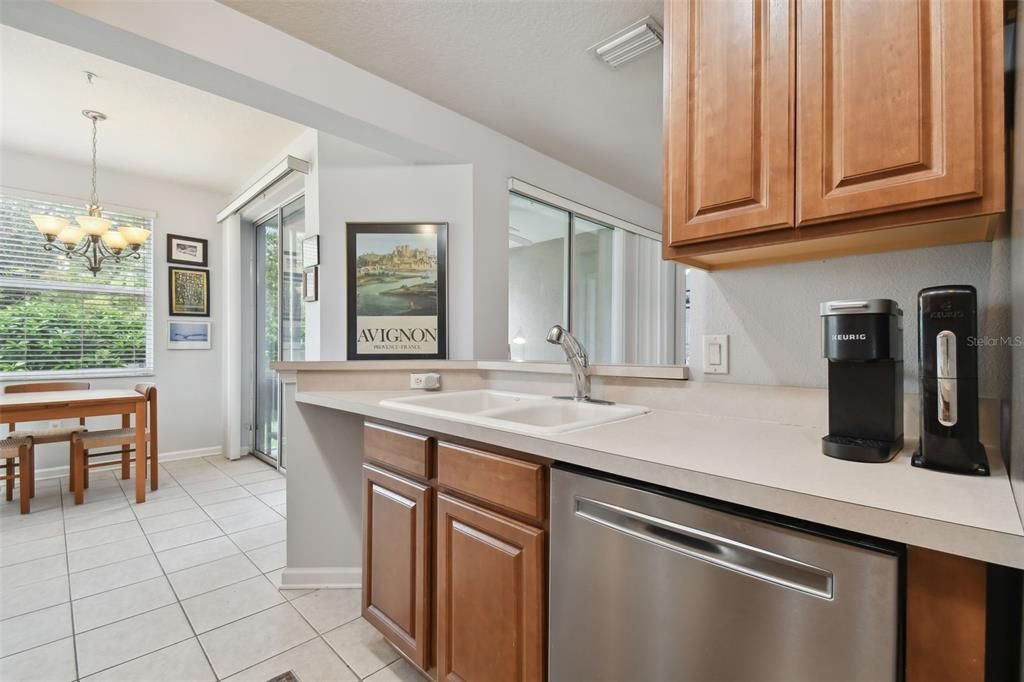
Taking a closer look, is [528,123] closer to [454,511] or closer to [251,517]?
[454,511]

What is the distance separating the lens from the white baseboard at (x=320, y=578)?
2176mm

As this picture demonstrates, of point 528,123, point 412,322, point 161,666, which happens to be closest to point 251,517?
point 161,666

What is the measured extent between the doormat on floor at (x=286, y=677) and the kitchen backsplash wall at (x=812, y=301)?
174 cm

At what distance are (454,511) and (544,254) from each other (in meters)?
2.53

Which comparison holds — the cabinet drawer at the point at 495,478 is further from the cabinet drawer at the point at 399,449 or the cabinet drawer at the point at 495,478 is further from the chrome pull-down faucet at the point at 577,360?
the chrome pull-down faucet at the point at 577,360

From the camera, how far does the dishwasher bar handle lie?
71 centimetres

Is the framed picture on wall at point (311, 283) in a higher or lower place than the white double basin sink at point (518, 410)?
higher

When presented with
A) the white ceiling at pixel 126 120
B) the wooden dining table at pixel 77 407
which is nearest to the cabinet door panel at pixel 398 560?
Result: the white ceiling at pixel 126 120

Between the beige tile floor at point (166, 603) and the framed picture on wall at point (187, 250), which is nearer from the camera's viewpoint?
the beige tile floor at point (166, 603)

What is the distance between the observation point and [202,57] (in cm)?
174

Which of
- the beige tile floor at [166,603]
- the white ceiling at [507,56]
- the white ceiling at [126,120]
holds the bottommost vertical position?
the beige tile floor at [166,603]

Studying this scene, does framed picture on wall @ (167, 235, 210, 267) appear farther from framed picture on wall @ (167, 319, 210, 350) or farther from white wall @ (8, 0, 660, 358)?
white wall @ (8, 0, 660, 358)

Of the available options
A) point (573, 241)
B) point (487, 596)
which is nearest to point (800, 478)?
point (487, 596)

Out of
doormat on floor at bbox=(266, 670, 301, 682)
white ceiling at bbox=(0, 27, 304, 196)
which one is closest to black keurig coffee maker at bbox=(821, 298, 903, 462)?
doormat on floor at bbox=(266, 670, 301, 682)
